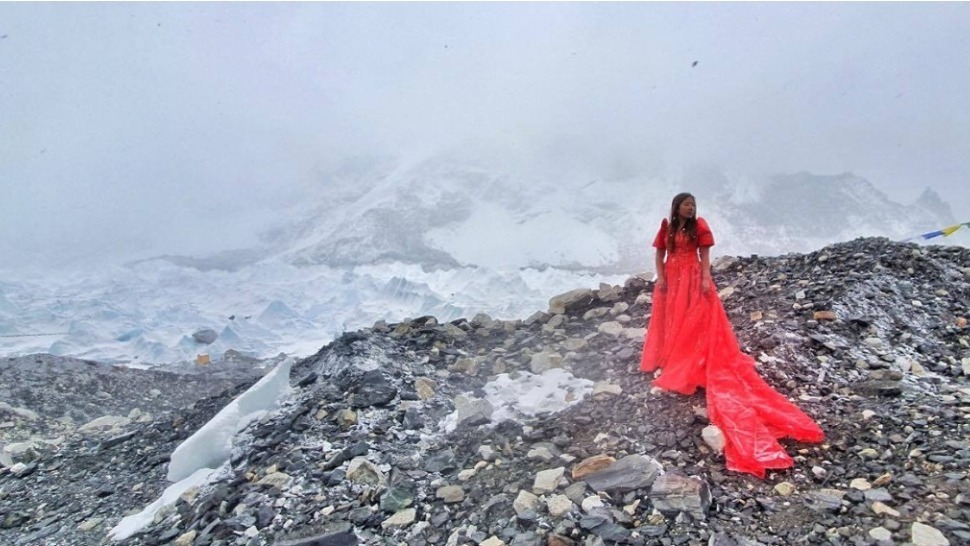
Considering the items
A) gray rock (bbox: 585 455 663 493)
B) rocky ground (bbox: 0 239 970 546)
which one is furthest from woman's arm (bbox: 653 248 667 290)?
gray rock (bbox: 585 455 663 493)

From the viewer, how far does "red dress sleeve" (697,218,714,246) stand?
143 inches

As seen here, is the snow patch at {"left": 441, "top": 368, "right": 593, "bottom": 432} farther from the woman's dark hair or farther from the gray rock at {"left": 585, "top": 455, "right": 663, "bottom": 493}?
the woman's dark hair

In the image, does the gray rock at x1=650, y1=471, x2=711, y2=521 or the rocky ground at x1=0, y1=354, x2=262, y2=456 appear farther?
the rocky ground at x1=0, y1=354, x2=262, y2=456

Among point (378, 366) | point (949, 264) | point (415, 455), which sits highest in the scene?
point (949, 264)

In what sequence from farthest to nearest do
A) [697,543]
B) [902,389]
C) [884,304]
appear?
1. [884,304]
2. [902,389]
3. [697,543]

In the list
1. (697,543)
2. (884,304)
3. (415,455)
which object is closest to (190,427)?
(415,455)

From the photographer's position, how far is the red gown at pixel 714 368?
9.44 feet

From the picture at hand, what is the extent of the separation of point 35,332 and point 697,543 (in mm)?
15305

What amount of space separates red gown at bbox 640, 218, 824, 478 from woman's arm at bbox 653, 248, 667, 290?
27mm

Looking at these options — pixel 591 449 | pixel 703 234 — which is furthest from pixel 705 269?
pixel 591 449

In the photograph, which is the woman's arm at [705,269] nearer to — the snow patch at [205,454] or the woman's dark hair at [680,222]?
the woman's dark hair at [680,222]

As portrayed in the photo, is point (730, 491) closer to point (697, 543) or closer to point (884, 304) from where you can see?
point (697, 543)

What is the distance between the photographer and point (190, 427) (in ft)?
16.5

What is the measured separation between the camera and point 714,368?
11.1 ft
